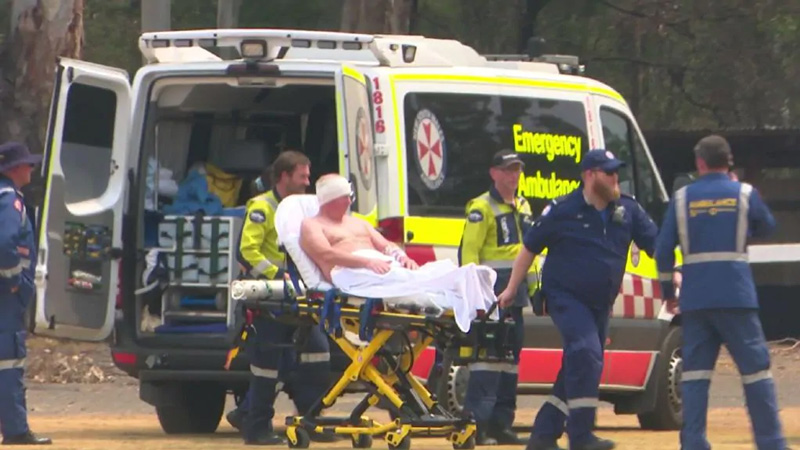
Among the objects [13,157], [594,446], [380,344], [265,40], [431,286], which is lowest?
[594,446]

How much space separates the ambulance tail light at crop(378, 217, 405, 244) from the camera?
10.7 metres

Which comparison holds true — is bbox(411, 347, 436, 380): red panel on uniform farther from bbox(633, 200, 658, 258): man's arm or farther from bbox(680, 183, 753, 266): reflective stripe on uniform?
bbox(680, 183, 753, 266): reflective stripe on uniform

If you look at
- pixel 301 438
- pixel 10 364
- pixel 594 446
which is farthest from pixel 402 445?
pixel 10 364

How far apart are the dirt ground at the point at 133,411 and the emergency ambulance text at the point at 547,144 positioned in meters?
1.70

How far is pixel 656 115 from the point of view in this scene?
2716cm

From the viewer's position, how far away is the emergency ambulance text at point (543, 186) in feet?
37.8

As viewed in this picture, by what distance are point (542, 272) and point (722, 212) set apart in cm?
114

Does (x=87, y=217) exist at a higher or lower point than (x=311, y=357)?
higher

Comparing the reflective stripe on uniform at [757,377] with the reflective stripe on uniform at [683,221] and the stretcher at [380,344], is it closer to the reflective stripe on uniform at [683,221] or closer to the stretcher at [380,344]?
the reflective stripe on uniform at [683,221]

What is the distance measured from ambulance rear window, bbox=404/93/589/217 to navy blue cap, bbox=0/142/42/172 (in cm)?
204

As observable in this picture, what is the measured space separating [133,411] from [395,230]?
458 cm

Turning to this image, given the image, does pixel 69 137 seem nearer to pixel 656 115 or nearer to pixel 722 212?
pixel 722 212

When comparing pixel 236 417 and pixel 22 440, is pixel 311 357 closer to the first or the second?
pixel 236 417

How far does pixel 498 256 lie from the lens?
34.9ft
